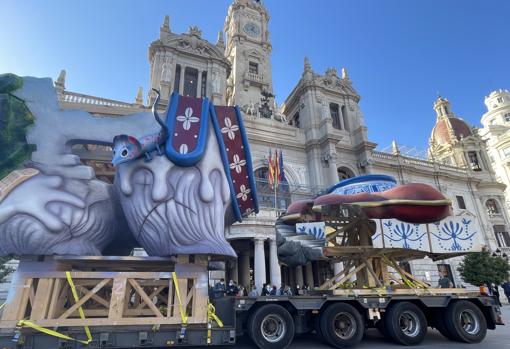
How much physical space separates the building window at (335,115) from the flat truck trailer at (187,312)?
1015 inches

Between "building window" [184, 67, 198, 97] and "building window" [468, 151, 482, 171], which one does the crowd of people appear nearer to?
"building window" [184, 67, 198, 97]

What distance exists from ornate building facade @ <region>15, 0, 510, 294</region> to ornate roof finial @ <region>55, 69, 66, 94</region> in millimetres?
167

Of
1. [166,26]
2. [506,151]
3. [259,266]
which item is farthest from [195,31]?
[506,151]

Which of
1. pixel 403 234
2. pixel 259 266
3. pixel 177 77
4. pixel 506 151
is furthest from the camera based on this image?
pixel 506 151

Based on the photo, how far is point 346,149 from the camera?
3038 centimetres

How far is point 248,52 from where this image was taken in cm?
3812

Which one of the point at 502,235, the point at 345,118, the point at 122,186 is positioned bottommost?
the point at 122,186

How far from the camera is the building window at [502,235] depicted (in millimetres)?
34594

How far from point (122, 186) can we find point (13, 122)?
3.34m

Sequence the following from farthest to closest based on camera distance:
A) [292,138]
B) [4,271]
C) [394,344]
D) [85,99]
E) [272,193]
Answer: [292,138]
[272,193]
[85,99]
[4,271]
[394,344]

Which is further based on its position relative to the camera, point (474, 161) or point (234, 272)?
point (474, 161)

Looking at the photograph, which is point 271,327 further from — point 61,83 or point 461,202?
point 461,202

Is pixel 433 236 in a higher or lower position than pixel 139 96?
lower

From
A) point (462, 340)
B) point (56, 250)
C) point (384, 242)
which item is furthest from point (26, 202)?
point (462, 340)
